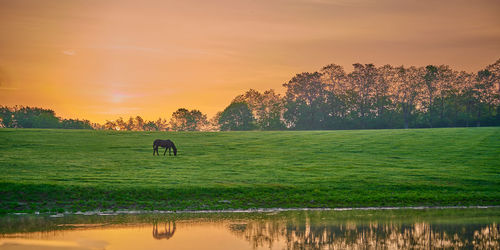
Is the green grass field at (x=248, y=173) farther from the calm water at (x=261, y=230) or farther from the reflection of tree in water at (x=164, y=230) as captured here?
the reflection of tree in water at (x=164, y=230)

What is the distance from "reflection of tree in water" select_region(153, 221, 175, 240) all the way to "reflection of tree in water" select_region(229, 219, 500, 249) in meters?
2.70

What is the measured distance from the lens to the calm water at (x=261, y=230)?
1841cm

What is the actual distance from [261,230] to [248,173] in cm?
1725

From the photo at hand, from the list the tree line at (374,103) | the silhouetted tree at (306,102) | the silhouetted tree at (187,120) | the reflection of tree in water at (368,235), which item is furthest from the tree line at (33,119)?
the reflection of tree in water at (368,235)

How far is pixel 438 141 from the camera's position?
60531 mm

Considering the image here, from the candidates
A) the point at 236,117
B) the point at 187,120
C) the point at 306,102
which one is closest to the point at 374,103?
the point at 306,102

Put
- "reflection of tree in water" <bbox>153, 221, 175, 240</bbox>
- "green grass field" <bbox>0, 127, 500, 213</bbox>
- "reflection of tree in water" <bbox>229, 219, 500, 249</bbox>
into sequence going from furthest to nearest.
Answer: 1. "green grass field" <bbox>0, 127, 500, 213</bbox>
2. "reflection of tree in water" <bbox>153, 221, 175, 240</bbox>
3. "reflection of tree in water" <bbox>229, 219, 500, 249</bbox>

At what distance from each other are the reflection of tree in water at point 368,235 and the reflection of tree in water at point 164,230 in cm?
270

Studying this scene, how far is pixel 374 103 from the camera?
4929 inches

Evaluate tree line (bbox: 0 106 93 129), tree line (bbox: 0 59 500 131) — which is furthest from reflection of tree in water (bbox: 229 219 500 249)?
tree line (bbox: 0 106 93 129)

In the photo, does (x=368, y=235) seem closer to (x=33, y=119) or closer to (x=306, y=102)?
(x=306, y=102)

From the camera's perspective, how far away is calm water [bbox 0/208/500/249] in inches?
725

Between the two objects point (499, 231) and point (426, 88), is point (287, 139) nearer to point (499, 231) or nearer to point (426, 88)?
point (499, 231)

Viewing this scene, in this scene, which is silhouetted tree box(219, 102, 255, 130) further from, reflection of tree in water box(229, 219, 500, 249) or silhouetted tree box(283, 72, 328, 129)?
reflection of tree in water box(229, 219, 500, 249)
